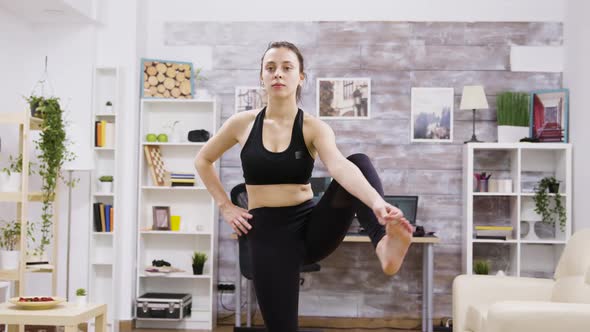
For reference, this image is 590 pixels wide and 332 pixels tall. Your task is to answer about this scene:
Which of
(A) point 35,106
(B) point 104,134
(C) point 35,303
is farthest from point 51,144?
(C) point 35,303

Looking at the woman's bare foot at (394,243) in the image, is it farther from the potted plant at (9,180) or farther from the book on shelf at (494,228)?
the book on shelf at (494,228)

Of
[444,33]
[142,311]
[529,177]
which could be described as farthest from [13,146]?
[529,177]

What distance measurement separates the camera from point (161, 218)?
5.96 m

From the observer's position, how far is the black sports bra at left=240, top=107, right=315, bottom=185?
2281 mm

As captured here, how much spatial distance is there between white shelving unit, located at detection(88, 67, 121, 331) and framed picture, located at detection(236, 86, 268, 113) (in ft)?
3.29

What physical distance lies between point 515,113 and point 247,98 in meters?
2.23

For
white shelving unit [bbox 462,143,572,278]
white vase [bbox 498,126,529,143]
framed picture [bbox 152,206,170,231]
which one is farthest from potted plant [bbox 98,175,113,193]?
white vase [bbox 498,126,529,143]

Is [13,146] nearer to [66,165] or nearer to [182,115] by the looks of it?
[66,165]

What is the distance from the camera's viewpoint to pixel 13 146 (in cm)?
551

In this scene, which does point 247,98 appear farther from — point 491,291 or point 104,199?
point 491,291

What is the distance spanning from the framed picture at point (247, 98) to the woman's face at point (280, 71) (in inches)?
150

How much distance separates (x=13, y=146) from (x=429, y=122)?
11.0 ft

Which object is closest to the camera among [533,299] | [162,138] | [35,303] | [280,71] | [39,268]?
[280,71]

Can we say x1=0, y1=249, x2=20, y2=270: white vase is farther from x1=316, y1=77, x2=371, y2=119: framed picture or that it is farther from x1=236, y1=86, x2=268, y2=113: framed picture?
x1=316, y1=77, x2=371, y2=119: framed picture
